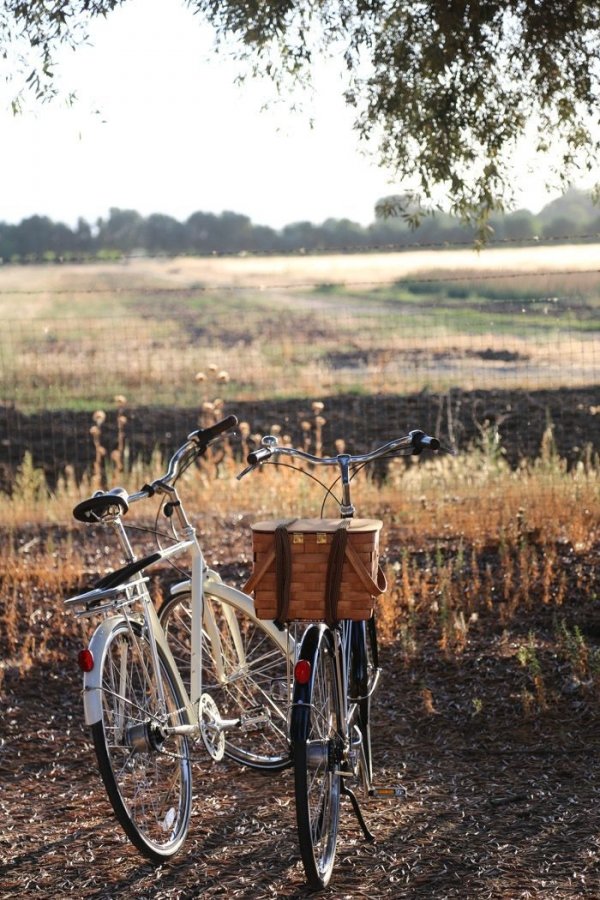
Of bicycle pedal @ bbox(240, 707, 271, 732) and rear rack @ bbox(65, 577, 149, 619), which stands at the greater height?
rear rack @ bbox(65, 577, 149, 619)

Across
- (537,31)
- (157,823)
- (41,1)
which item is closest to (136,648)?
(157,823)

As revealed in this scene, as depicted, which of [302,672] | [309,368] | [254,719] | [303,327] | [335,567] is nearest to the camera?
[302,672]

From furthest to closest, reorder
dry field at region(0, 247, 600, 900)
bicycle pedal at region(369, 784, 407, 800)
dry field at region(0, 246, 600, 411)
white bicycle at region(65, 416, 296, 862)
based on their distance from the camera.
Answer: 1. dry field at region(0, 246, 600, 411)
2. bicycle pedal at region(369, 784, 407, 800)
3. dry field at region(0, 247, 600, 900)
4. white bicycle at region(65, 416, 296, 862)

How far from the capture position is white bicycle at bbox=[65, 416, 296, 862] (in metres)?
3.75

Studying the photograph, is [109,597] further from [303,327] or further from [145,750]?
[303,327]

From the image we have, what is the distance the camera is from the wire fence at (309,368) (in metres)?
12.4

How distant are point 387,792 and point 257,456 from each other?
4.33 ft

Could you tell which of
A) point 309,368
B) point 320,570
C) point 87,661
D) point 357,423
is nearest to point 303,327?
point 309,368

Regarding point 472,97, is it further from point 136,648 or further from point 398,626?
point 136,648

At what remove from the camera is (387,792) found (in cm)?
436

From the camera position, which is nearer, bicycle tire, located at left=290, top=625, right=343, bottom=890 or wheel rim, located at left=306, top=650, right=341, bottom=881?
bicycle tire, located at left=290, top=625, right=343, bottom=890

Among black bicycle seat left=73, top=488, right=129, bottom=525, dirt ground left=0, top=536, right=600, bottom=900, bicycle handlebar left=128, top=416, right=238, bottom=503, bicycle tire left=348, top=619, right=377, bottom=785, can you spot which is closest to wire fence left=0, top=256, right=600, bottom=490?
dirt ground left=0, top=536, right=600, bottom=900

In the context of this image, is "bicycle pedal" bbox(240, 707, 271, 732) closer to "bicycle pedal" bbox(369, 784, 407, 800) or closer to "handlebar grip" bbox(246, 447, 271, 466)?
"bicycle pedal" bbox(369, 784, 407, 800)

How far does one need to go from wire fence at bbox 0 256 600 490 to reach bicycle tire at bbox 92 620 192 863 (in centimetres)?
516
